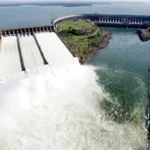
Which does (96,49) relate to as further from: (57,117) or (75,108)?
(57,117)

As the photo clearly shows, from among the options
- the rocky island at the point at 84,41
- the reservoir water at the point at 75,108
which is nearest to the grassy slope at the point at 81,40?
the rocky island at the point at 84,41

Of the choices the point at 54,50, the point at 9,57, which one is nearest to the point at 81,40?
the point at 54,50

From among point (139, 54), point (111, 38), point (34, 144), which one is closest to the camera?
point (34, 144)

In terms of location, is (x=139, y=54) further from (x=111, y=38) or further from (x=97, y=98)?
(x=97, y=98)

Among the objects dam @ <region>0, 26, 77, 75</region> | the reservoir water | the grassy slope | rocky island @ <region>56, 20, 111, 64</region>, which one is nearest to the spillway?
dam @ <region>0, 26, 77, 75</region>

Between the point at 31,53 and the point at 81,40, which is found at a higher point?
the point at 31,53

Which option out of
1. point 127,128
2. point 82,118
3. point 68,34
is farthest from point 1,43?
point 127,128

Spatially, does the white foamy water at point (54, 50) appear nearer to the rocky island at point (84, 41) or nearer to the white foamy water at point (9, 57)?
the rocky island at point (84, 41)
